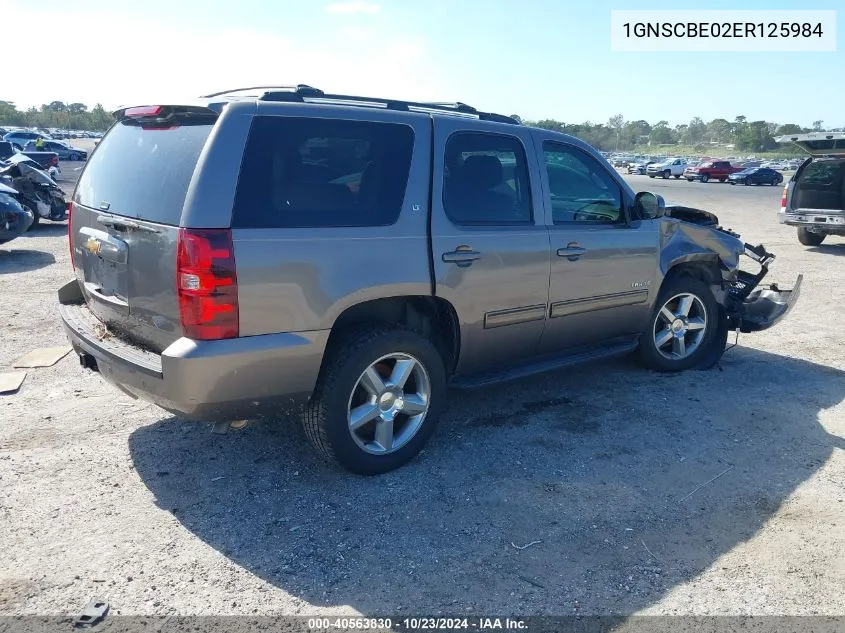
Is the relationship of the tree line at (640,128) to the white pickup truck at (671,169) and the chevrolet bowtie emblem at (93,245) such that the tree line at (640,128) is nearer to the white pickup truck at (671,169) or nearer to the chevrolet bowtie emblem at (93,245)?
the white pickup truck at (671,169)

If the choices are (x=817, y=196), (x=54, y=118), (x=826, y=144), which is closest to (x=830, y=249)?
(x=817, y=196)

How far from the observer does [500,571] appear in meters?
3.02

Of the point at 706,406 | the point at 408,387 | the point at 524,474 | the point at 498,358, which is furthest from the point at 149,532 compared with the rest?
the point at 706,406

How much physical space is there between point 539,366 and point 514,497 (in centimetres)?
118

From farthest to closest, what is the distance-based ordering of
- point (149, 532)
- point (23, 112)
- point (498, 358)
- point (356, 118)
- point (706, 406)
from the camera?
1. point (23, 112)
2. point (706, 406)
3. point (498, 358)
4. point (356, 118)
5. point (149, 532)

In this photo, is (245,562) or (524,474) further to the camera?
(524,474)

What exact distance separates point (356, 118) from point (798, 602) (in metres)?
3.06

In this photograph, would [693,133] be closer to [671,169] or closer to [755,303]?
[671,169]

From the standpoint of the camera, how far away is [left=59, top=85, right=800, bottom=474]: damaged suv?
3.17 m

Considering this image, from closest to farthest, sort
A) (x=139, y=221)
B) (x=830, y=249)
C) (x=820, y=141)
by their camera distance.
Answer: (x=139, y=221), (x=820, y=141), (x=830, y=249)

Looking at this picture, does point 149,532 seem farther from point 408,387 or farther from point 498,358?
point 498,358

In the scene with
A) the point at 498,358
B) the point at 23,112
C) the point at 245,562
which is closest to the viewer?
the point at 245,562

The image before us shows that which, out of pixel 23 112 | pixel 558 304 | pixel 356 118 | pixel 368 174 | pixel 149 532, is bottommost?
pixel 149 532

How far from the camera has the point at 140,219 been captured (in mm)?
3367
